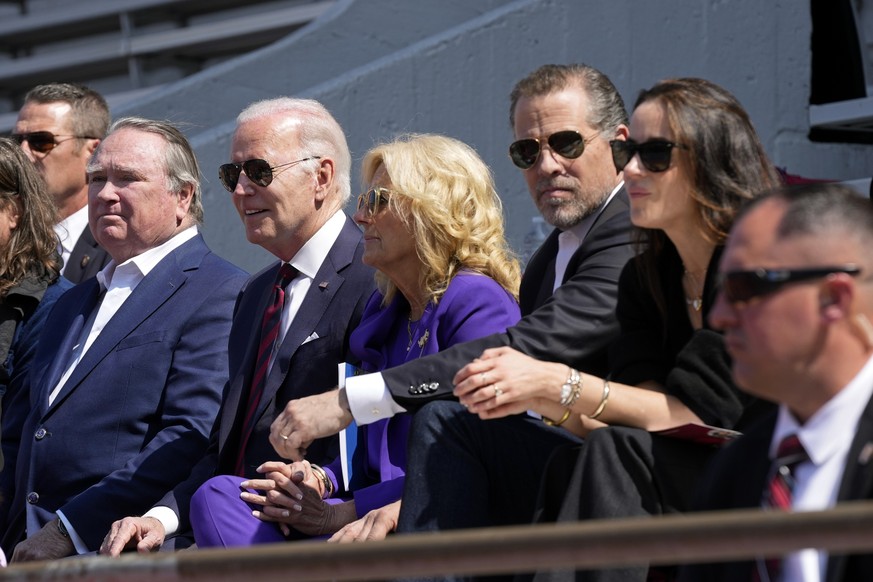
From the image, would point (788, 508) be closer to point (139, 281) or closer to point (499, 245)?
point (499, 245)

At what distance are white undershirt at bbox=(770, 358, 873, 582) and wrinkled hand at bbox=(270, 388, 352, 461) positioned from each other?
143 cm

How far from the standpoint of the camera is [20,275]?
4.59 m

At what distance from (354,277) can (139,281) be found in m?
0.79

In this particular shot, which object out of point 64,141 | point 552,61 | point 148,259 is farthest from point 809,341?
point 552,61

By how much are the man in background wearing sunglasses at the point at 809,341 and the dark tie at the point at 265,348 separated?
6.59 feet

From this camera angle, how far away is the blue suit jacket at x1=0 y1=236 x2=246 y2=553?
3.96 m

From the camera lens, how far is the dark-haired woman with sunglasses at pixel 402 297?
3432mm

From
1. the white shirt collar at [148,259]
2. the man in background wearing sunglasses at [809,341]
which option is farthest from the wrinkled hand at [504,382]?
the white shirt collar at [148,259]

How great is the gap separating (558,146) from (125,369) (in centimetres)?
146

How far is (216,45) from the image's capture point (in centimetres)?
850

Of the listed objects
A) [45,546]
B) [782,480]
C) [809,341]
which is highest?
[809,341]

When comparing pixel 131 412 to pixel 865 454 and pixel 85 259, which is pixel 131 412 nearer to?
pixel 85 259

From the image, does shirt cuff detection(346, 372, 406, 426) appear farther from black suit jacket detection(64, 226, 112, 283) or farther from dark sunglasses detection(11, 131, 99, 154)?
dark sunglasses detection(11, 131, 99, 154)

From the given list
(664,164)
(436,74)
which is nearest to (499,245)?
(664,164)
